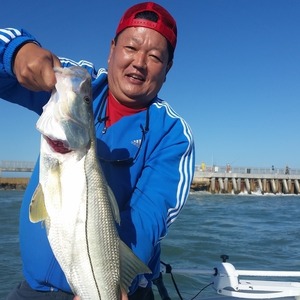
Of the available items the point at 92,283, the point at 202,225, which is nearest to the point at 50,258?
the point at 92,283

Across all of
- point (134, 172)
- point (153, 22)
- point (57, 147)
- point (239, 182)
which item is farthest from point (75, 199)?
point (239, 182)

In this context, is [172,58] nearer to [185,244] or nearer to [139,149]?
[139,149]

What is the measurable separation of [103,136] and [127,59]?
60 cm

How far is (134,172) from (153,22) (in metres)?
1.12

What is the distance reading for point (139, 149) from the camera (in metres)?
2.98

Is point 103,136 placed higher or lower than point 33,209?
higher

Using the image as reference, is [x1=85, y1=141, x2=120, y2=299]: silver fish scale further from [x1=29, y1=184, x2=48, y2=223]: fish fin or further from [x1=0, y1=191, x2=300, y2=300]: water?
[x1=0, y1=191, x2=300, y2=300]: water

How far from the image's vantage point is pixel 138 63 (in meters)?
2.95

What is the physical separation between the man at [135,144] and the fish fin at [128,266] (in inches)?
5.8

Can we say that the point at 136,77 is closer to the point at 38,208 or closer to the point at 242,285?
the point at 38,208

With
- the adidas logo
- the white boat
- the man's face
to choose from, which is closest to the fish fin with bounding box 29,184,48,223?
the adidas logo

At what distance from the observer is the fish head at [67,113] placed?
234cm

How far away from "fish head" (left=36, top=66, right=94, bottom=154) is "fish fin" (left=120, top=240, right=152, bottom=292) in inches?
27.3

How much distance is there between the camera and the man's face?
298 centimetres
